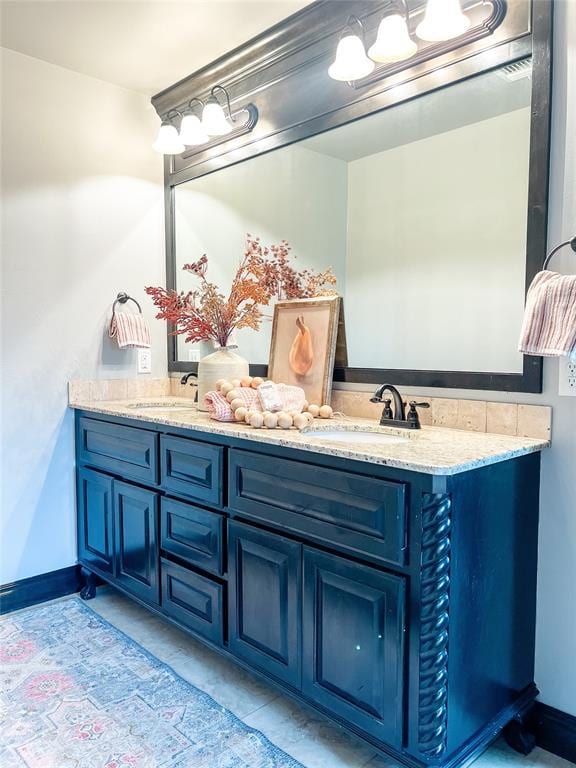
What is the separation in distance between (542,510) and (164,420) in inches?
49.5

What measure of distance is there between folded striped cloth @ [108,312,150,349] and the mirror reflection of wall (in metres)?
0.44

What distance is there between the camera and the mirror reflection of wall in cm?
175

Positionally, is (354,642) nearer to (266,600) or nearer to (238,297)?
(266,600)

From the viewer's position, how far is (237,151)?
2523 mm

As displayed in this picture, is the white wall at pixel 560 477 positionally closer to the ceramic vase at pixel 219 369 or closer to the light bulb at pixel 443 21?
the light bulb at pixel 443 21

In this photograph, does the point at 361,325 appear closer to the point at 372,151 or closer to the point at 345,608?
the point at 372,151

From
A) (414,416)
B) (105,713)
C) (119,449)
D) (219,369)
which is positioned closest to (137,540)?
(119,449)

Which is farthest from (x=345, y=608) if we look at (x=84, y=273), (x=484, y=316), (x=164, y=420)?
(x=84, y=273)

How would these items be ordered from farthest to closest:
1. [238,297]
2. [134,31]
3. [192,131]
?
[192,131] → [238,297] → [134,31]

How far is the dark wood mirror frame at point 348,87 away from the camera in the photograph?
1.53 metres

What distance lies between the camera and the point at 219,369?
2.27 metres

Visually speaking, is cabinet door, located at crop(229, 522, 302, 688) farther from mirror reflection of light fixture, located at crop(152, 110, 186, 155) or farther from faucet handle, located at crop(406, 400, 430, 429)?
mirror reflection of light fixture, located at crop(152, 110, 186, 155)

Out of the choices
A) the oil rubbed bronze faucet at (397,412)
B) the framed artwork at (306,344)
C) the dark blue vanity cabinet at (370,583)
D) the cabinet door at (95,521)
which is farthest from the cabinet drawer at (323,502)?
the cabinet door at (95,521)

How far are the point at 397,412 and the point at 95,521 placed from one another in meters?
1.46
